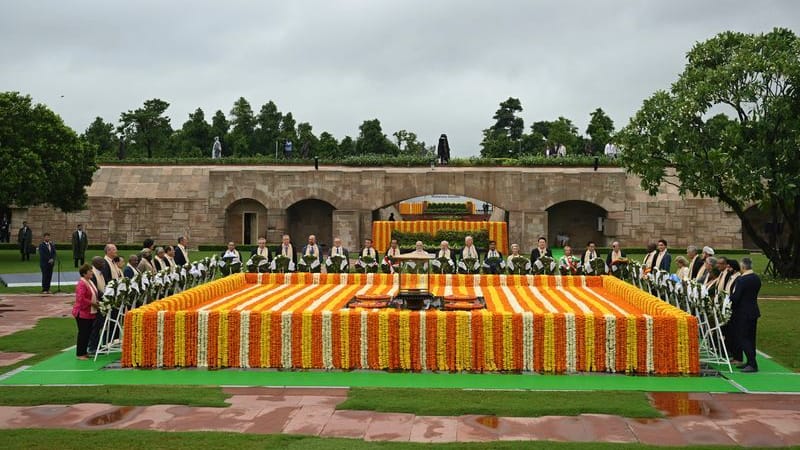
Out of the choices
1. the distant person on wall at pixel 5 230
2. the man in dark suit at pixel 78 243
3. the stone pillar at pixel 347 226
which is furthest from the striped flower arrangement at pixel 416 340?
the distant person on wall at pixel 5 230

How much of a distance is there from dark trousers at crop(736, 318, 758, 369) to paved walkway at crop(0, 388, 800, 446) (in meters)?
1.61

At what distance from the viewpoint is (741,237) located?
2919 centimetres

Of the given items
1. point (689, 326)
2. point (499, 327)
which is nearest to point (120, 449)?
point (499, 327)

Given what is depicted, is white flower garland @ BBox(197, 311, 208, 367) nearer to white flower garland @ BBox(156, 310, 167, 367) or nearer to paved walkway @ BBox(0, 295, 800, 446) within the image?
white flower garland @ BBox(156, 310, 167, 367)

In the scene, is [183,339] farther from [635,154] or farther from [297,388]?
[635,154]

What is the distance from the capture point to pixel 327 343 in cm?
979

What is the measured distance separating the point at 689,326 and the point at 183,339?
666 cm

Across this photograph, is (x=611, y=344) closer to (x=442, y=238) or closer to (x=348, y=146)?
(x=442, y=238)

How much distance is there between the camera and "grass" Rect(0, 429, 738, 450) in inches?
258

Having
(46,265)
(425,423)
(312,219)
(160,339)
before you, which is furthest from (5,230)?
(425,423)

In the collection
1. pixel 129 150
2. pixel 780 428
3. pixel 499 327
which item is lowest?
pixel 780 428

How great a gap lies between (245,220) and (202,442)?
2542cm

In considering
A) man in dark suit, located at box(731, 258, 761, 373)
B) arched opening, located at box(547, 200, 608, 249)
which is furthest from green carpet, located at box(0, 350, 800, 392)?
arched opening, located at box(547, 200, 608, 249)

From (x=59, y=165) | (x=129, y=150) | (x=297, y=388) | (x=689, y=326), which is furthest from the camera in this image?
(x=129, y=150)
